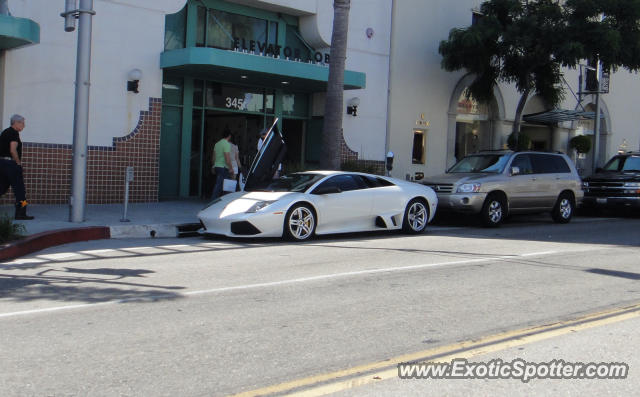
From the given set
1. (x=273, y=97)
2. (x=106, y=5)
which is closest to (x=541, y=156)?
(x=273, y=97)

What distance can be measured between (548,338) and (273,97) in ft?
49.3

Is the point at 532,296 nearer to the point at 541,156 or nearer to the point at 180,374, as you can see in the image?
the point at 180,374

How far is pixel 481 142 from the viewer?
25422mm

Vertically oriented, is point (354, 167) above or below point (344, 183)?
above

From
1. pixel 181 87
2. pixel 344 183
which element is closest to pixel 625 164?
pixel 344 183

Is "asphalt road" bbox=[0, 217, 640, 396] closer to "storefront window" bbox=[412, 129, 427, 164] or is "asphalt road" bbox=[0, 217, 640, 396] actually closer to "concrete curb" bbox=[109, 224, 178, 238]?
"concrete curb" bbox=[109, 224, 178, 238]

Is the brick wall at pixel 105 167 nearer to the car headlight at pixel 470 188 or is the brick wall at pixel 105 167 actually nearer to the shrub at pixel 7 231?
the shrub at pixel 7 231

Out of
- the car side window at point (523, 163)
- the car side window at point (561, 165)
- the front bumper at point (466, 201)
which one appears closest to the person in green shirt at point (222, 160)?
the front bumper at point (466, 201)

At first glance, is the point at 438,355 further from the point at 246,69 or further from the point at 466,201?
the point at 246,69

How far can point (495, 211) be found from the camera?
15250 mm

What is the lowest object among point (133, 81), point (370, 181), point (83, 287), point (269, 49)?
point (83, 287)

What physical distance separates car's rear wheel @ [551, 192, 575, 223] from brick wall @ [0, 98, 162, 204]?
10.00 meters

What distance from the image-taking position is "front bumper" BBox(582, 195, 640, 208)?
737 inches

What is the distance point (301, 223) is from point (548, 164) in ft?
24.9
